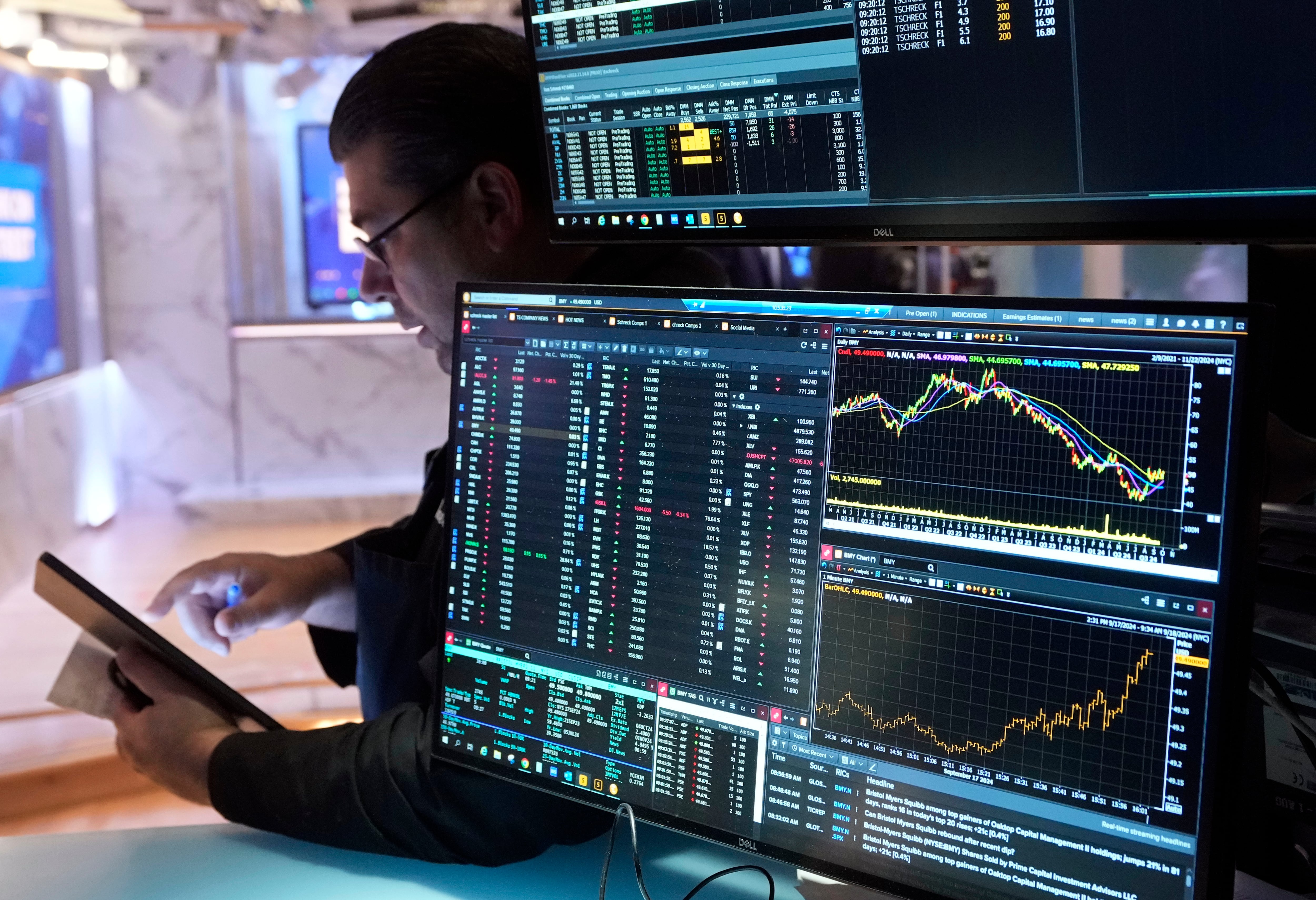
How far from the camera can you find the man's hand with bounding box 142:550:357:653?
1.27 m

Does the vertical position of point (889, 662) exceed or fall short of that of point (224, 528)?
it exceeds it

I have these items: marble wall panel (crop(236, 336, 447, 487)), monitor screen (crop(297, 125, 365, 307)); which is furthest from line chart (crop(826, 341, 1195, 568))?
monitor screen (crop(297, 125, 365, 307))

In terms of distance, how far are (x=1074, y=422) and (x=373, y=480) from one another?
17.4ft

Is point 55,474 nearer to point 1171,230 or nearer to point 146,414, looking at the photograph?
point 146,414

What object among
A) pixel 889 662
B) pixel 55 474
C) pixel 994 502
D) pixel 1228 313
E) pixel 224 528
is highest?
pixel 1228 313

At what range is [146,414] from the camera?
5.51m

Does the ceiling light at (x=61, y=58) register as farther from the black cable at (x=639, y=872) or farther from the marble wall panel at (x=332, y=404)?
the black cable at (x=639, y=872)

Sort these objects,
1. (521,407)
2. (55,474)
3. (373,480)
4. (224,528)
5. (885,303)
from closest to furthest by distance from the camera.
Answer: (885,303)
(521,407)
(55,474)
(224,528)
(373,480)

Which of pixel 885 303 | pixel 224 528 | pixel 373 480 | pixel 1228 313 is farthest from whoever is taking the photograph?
pixel 373 480

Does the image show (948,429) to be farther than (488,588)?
No

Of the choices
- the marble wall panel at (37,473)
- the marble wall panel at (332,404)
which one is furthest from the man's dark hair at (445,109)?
the marble wall panel at (332,404)

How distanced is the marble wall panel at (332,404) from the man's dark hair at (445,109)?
14.2ft

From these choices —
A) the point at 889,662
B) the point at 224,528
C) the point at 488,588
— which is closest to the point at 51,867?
the point at 488,588

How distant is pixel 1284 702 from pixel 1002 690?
0.73 feet
